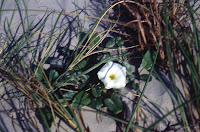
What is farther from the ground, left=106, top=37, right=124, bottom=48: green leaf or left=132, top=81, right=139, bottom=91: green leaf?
left=106, top=37, right=124, bottom=48: green leaf

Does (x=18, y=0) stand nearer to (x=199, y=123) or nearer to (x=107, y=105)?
(x=107, y=105)

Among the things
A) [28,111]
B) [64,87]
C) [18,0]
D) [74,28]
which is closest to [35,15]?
[18,0]

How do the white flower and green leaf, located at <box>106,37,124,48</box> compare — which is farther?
green leaf, located at <box>106,37,124,48</box>

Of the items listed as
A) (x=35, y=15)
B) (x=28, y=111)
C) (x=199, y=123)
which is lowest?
(x=199, y=123)

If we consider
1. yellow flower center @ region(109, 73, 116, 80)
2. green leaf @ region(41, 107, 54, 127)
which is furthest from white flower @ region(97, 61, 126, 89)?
green leaf @ region(41, 107, 54, 127)

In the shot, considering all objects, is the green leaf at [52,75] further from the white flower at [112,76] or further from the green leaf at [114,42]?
the green leaf at [114,42]

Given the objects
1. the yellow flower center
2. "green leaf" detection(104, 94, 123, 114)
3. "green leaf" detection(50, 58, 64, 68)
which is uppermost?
"green leaf" detection(50, 58, 64, 68)

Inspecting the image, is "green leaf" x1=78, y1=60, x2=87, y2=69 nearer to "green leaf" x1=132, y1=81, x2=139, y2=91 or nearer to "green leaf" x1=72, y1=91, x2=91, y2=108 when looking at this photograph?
"green leaf" x1=72, y1=91, x2=91, y2=108
